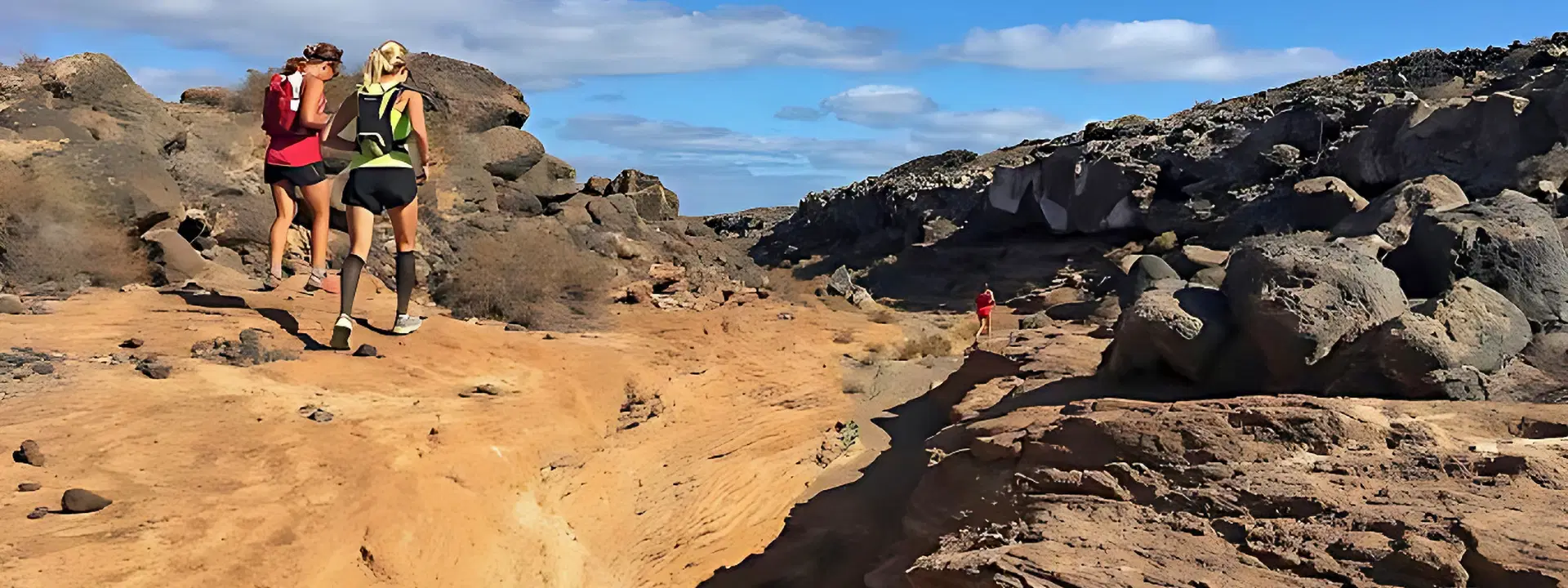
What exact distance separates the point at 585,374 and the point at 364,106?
310 centimetres

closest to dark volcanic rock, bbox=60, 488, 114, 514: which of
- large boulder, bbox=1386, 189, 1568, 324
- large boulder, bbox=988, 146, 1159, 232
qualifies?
large boulder, bbox=1386, 189, 1568, 324

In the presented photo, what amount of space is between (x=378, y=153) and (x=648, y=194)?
40.0 feet

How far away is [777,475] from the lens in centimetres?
766

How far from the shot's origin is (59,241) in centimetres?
895

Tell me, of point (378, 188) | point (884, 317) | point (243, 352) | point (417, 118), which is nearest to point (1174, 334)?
point (417, 118)

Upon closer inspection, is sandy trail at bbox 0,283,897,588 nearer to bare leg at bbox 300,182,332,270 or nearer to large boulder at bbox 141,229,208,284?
bare leg at bbox 300,182,332,270

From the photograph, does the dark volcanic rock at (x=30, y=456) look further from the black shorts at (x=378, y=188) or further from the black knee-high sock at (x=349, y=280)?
the black shorts at (x=378, y=188)

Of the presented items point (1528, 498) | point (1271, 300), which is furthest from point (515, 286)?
point (1528, 498)

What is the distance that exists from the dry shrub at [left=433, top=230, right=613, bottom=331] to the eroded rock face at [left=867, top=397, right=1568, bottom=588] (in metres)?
8.04

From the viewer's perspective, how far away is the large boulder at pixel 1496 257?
20.4 ft

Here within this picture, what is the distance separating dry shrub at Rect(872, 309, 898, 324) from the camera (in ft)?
60.7

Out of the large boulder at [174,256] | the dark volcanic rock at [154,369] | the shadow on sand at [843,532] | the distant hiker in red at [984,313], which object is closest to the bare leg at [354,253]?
the dark volcanic rock at [154,369]

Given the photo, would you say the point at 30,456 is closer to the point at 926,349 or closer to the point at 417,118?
the point at 417,118

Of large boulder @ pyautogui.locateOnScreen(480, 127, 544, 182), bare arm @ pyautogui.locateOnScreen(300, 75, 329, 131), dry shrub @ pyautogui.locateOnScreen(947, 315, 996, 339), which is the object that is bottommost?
dry shrub @ pyautogui.locateOnScreen(947, 315, 996, 339)
